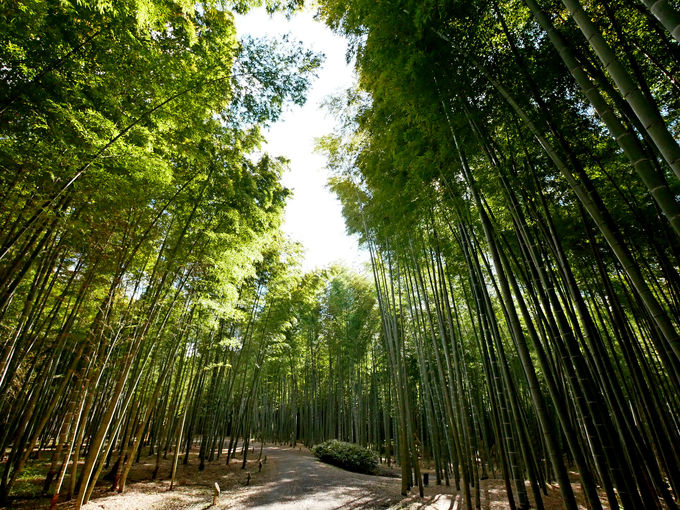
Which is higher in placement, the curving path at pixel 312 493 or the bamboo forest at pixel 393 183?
the bamboo forest at pixel 393 183

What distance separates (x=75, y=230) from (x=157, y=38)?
266 cm

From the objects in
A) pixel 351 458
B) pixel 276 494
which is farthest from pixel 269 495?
pixel 351 458

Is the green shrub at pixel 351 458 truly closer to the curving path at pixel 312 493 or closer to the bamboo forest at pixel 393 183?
the curving path at pixel 312 493

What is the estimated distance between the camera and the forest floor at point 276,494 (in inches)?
167

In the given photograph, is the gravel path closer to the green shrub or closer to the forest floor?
the forest floor

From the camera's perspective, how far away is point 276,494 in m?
4.91

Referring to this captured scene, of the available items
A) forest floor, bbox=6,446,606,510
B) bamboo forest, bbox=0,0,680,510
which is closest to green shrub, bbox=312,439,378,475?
forest floor, bbox=6,446,606,510

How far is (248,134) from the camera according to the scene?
4.88 meters

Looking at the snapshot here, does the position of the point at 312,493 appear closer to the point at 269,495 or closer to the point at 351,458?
the point at 269,495

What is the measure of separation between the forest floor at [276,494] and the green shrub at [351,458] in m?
1.26

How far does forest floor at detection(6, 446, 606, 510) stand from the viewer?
4.24 metres

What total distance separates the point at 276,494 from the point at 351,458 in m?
3.64

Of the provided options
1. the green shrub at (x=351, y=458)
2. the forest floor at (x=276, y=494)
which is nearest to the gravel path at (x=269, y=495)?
the forest floor at (x=276, y=494)

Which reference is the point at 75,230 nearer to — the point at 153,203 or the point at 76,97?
the point at 153,203
